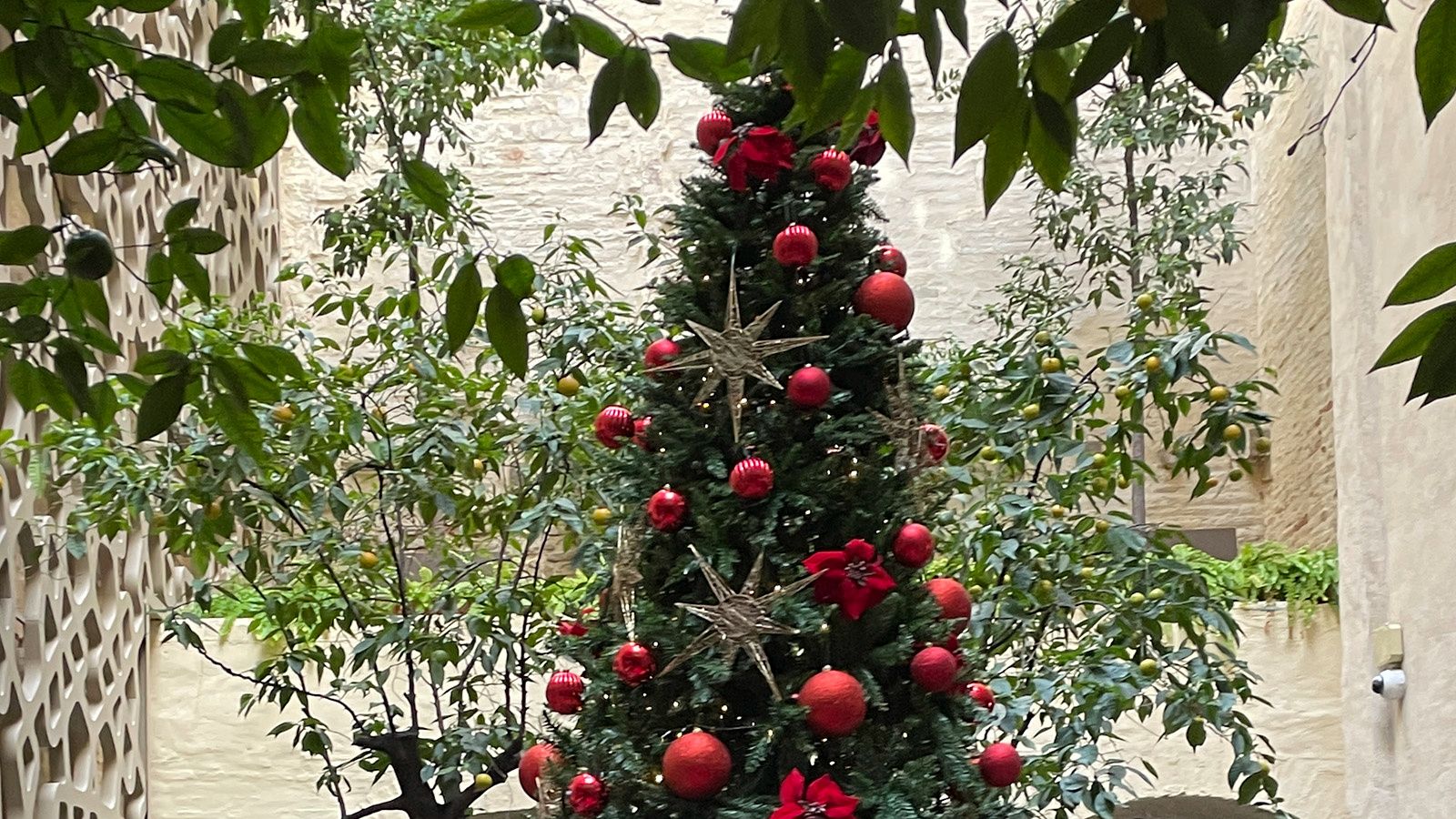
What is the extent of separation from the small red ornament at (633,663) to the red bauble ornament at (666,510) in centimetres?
18

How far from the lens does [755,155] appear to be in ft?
7.42

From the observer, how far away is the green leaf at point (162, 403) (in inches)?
42.2

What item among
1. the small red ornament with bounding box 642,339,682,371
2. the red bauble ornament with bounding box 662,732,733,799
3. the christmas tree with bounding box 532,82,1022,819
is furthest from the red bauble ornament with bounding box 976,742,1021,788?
the small red ornament with bounding box 642,339,682,371

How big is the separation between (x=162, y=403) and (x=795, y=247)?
49.6 inches

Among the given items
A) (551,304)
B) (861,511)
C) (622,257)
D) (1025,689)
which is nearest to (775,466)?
(861,511)

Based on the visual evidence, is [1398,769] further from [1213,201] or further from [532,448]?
[1213,201]

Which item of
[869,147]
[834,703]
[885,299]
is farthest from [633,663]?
[869,147]

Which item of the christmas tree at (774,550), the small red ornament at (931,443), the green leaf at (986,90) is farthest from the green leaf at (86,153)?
the small red ornament at (931,443)

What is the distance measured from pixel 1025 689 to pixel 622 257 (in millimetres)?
4580

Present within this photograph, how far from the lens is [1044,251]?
731cm

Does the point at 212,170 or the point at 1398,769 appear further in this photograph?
the point at 212,170

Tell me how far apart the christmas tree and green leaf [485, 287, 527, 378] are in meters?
1.03

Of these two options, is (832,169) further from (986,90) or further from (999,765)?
(986,90)

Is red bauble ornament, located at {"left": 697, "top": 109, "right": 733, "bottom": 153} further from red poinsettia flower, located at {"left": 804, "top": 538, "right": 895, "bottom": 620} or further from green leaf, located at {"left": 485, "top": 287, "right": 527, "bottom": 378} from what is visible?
green leaf, located at {"left": 485, "top": 287, "right": 527, "bottom": 378}
